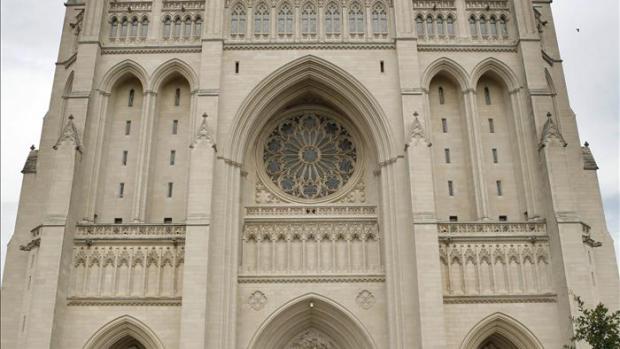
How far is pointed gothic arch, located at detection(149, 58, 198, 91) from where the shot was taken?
25469mm

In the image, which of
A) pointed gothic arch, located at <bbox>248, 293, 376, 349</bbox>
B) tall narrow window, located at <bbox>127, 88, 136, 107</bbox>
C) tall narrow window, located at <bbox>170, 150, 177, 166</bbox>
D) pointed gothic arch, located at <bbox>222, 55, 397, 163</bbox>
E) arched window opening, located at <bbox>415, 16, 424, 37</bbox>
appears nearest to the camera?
pointed gothic arch, located at <bbox>248, 293, 376, 349</bbox>

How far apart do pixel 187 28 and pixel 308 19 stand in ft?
16.1

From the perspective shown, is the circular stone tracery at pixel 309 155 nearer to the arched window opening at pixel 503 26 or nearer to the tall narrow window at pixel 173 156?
the tall narrow window at pixel 173 156

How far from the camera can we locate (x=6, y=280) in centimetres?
2416

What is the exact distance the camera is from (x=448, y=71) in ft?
84.6

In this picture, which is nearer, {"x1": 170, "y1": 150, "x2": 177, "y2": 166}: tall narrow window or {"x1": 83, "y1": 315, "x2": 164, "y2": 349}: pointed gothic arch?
{"x1": 83, "y1": 315, "x2": 164, "y2": 349}: pointed gothic arch

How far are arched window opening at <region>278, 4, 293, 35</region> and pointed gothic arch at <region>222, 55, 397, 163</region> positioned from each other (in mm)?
1667

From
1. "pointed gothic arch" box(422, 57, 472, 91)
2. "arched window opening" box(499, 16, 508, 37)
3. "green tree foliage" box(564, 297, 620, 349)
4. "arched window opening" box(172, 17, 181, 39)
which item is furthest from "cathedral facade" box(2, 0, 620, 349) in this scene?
"green tree foliage" box(564, 297, 620, 349)

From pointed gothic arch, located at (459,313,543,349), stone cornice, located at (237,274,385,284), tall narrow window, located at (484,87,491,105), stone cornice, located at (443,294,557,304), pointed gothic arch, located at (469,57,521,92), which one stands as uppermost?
pointed gothic arch, located at (469,57,521,92)

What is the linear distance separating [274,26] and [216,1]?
2.52 m

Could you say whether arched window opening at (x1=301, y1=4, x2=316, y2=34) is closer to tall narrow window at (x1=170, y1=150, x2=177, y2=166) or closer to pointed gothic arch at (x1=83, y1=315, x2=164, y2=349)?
tall narrow window at (x1=170, y1=150, x2=177, y2=166)

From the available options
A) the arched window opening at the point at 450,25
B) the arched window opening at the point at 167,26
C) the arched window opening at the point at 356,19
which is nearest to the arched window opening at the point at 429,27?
the arched window opening at the point at 450,25

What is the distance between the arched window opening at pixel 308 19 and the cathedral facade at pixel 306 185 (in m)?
0.06

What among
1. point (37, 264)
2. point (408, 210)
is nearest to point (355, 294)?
point (408, 210)
